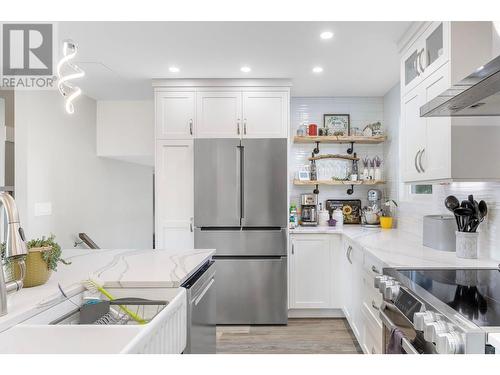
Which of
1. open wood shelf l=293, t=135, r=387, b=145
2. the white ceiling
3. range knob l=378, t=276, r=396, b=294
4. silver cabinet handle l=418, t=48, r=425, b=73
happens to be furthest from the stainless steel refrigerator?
range knob l=378, t=276, r=396, b=294

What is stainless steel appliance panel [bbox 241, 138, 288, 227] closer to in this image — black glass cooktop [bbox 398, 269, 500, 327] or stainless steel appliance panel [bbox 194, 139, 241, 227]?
stainless steel appliance panel [bbox 194, 139, 241, 227]

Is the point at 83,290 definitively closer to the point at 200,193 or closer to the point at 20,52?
the point at 200,193

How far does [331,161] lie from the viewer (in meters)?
3.92

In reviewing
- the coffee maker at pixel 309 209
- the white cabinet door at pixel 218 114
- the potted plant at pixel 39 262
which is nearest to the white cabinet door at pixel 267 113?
the white cabinet door at pixel 218 114

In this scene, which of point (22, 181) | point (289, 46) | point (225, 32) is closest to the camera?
point (225, 32)

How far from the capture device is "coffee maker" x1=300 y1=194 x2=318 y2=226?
3738mm

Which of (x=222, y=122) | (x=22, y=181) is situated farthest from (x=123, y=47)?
(x=22, y=181)

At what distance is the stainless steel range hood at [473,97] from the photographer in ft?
3.75

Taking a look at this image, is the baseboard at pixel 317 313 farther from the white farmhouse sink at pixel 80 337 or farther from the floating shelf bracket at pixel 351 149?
the white farmhouse sink at pixel 80 337

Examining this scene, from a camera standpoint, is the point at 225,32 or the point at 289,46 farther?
the point at 289,46

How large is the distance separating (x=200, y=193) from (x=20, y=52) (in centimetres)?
183

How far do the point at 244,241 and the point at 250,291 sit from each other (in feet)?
1.64

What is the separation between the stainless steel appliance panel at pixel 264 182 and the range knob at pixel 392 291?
170 cm
